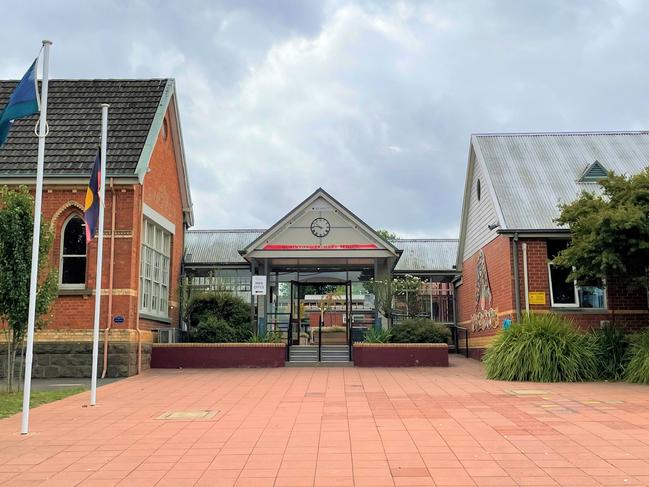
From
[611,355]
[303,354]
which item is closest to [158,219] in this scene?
[303,354]

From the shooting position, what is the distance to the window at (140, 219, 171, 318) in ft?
59.5

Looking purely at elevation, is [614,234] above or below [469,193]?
below

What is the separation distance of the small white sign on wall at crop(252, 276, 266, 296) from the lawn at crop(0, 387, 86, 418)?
6674mm

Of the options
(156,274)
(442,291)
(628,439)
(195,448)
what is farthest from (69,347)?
(442,291)

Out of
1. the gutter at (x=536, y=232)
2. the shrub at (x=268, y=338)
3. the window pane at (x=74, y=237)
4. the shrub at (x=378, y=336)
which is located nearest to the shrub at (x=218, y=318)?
the shrub at (x=268, y=338)

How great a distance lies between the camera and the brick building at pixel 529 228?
57.4 feet

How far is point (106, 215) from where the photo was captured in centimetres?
1664

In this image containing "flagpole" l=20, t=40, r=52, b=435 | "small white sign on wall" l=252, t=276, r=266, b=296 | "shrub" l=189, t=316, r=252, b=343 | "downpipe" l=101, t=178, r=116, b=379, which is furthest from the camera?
"small white sign on wall" l=252, t=276, r=266, b=296

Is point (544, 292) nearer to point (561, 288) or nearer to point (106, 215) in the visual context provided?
point (561, 288)

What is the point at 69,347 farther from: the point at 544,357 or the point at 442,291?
the point at 442,291

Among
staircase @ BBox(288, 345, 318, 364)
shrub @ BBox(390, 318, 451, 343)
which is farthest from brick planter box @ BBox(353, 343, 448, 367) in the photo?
staircase @ BBox(288, 345, 318, 364)

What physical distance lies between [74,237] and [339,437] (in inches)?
468

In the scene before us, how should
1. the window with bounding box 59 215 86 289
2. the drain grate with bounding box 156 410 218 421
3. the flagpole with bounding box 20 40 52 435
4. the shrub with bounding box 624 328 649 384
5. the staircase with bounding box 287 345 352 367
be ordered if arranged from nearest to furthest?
the flagpole with bounding box 20 40 52 435 → the drain grate with bounding box 156 410 218 421 → the shrub with bounding box 624 328 649 384 → the window with bounding box 59 215 86 289 → the staircase with bounding box 287 345 352 367

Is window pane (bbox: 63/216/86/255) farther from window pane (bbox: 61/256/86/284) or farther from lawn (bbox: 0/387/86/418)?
lawn (bbox: 0/387/86/418)
